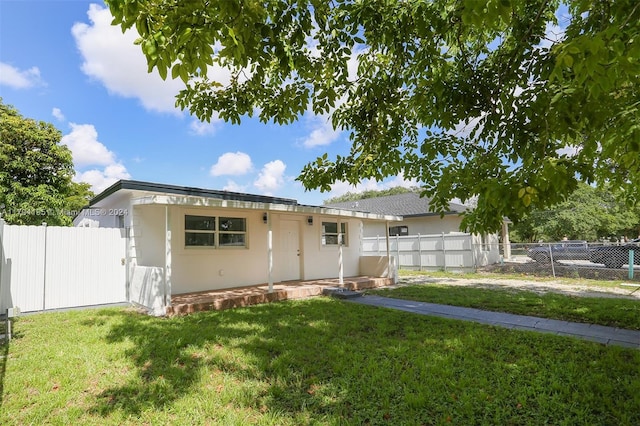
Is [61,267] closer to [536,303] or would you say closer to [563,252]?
[536,303]

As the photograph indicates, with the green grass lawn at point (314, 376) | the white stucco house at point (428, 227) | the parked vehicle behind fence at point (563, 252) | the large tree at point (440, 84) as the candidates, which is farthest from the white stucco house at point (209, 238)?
the parked vehicle behind fence at point (563, 252)

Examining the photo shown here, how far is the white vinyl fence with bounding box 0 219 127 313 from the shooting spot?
7.26 metres

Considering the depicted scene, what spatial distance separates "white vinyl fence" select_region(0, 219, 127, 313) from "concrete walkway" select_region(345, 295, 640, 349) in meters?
6.23

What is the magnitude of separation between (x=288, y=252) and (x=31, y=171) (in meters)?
13.8

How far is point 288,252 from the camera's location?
11.1 m

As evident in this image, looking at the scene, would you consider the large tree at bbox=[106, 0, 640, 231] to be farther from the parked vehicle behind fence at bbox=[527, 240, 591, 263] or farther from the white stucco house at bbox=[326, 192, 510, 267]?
the parked vehicle behind fence at bbox=[527, 240, 591, 263]

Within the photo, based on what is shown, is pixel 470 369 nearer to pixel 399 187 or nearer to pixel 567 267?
pixel 567 267

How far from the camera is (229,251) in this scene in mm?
9617

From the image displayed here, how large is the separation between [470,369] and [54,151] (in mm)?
19863

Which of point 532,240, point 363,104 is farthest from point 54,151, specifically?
point 532,240

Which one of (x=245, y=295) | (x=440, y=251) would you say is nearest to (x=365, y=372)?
(x=245, y=295)

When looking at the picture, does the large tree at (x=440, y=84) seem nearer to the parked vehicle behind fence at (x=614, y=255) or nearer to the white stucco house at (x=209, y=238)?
the white stucco house at (x=209, y=238)

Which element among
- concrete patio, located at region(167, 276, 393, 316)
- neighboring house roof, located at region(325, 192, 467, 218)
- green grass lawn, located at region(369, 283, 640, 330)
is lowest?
green grass lawn, located at region(369, 283, 640, 330)

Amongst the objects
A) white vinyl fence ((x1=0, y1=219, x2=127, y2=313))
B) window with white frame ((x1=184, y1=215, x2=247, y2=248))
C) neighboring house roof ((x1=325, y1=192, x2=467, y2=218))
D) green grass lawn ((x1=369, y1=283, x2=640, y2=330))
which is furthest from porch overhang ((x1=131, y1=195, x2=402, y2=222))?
neighboring house roof ((x1=325, y1=192, x2=467, y2=218))
